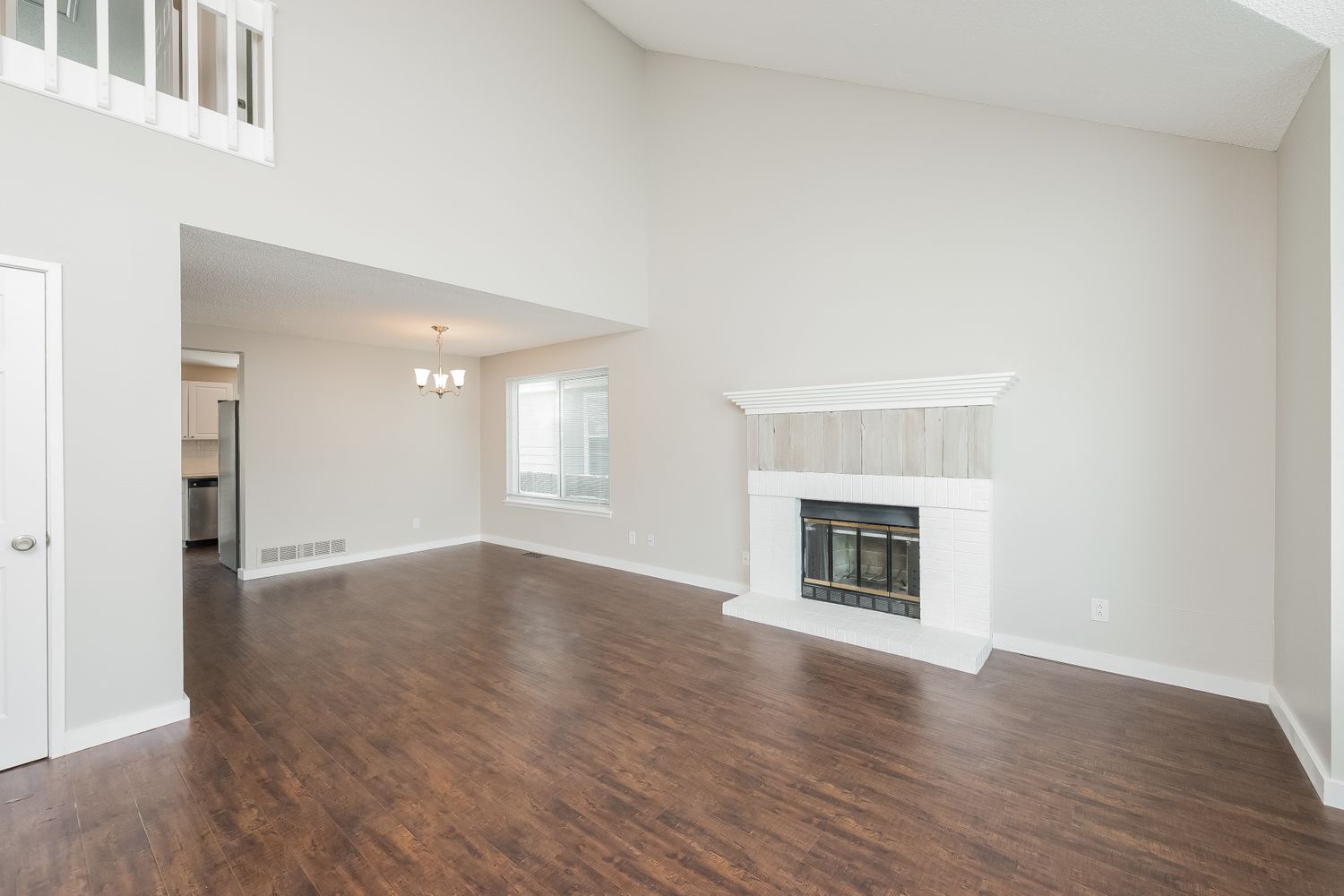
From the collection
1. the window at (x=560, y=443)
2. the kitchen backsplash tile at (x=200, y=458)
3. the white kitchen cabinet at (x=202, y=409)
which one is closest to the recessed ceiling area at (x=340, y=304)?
the window at (x=560, y=443)

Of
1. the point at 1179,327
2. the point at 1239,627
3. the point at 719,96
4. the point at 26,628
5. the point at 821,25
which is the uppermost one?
the point at 719,96

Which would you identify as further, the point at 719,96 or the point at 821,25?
the point at 719,96

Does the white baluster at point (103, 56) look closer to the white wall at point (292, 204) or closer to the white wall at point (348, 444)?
the white wall at point (292, 204)

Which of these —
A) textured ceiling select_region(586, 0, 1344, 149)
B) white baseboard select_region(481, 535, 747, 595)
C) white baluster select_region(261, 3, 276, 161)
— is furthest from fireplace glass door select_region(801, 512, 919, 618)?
white baluster select_region(261, 3, 276, 161)

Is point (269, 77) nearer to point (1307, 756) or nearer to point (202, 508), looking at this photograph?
point (1307, 756)

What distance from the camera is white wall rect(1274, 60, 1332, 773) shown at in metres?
2.10

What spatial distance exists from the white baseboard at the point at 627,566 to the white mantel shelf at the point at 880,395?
1.50 m

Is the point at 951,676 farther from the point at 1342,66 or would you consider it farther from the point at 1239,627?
the point at 1342,66

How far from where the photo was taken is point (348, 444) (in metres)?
6.12

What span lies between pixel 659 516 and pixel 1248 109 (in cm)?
440

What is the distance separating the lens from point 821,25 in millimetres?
A: 3256

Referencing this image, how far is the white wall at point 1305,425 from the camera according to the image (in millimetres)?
2100

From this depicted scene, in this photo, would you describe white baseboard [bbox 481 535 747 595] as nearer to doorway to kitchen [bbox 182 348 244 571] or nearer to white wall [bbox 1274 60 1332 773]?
doorway to kitchen [bbox 182 348 244 571]

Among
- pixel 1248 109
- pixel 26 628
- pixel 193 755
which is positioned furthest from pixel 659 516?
pixel 1248 109
